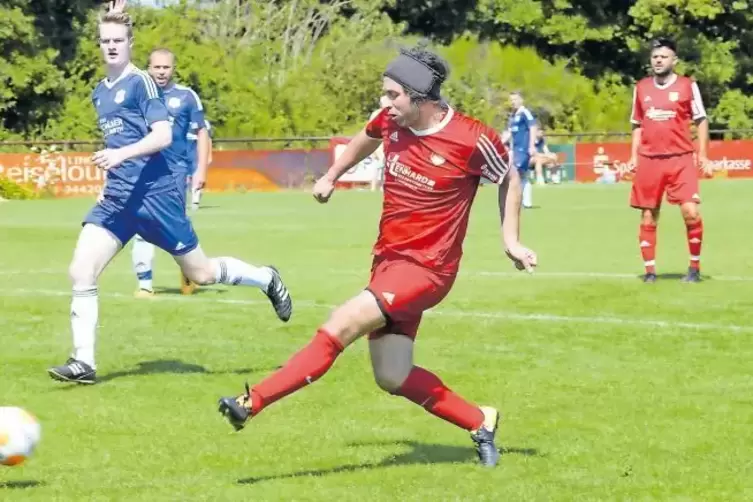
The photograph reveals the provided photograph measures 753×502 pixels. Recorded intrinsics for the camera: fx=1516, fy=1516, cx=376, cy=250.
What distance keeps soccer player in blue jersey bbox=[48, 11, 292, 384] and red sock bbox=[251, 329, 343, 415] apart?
283 cm

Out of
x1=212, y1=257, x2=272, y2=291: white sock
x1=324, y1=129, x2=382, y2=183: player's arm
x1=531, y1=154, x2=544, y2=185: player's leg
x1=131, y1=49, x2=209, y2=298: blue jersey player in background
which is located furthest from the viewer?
x1=531, y1=154, x2=544, y2=185: player's leg

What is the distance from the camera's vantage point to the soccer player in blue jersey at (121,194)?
9188 mm

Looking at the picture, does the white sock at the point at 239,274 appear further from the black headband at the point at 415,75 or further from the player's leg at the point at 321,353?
the black headband at the point at 415,75

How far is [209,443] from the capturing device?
294 inches

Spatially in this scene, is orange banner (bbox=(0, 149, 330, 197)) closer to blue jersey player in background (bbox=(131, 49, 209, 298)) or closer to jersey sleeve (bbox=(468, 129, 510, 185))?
blue jersey player in background (bbox=(131, 49, 209, 298))

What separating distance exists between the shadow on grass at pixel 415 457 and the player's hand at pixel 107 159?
2.25 m

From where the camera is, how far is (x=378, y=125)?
7.12m

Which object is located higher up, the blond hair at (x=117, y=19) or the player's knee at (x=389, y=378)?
the blond hair at (x=117, y=19)

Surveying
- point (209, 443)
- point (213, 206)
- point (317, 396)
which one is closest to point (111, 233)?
Answer: point (317, 396)

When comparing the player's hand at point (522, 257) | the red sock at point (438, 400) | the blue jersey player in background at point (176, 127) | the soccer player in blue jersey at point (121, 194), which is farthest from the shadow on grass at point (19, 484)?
the blue jersey player in background at point (176, 127)

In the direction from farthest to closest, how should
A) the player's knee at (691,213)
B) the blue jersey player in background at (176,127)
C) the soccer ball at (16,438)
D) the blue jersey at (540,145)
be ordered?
the blue jersey at (540,145), the player's knee at (691,213), the blue jersey player in background at (176,127), the soccer ball at (16,438)

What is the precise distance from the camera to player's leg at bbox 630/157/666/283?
A: 14859 millimetres

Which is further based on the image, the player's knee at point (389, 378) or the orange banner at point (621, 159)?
the orange banner at point (621, 159)

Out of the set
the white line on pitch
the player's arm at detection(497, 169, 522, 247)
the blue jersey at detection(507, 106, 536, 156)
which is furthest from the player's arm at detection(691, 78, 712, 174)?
the blue jersey at detection(507, 106, 536, 156)
